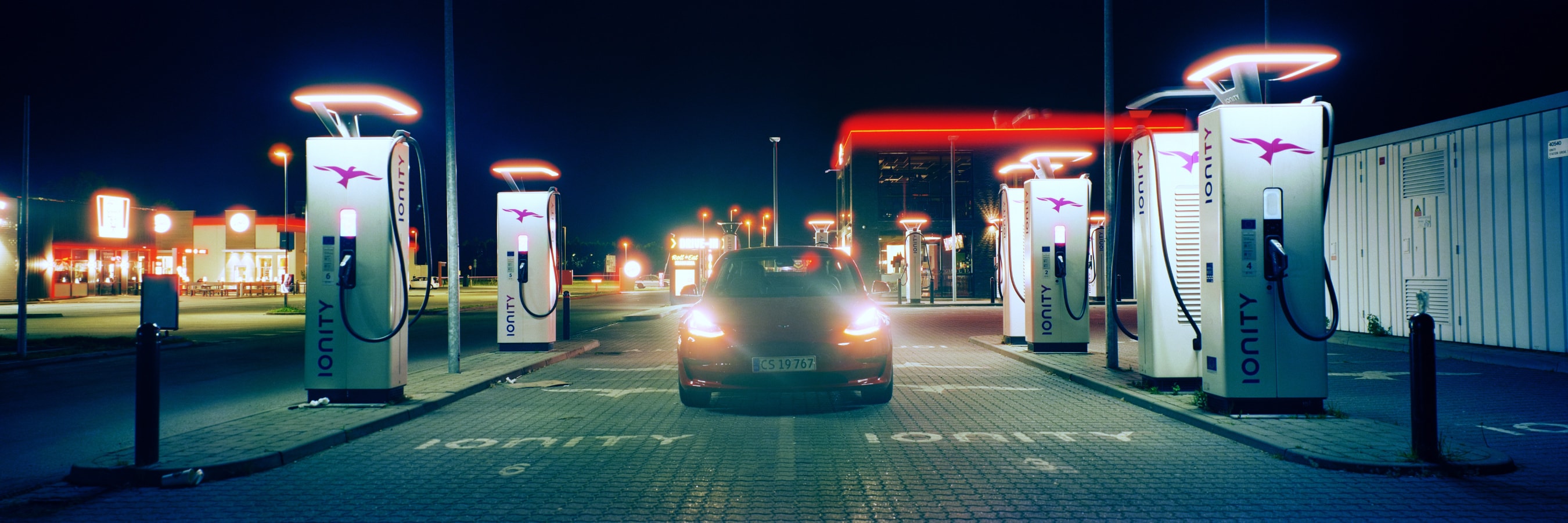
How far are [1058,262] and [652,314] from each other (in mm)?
14619

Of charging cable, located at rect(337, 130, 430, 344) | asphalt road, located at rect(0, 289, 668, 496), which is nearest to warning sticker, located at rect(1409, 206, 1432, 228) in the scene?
charging cable, located at rect(337, 130, 430, 344)

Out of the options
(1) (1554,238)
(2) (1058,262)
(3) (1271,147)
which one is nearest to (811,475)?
(3) (1271,147)

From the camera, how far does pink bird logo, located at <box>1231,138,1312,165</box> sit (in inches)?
281

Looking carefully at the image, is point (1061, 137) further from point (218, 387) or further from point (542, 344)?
point (218, 387)

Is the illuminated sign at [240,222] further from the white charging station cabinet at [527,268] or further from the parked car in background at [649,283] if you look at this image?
the white charging station cabinet at [527,268]

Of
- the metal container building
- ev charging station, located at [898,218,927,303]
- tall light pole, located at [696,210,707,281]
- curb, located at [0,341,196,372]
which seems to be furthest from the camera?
ev charging station, located at [898,218,927,303]

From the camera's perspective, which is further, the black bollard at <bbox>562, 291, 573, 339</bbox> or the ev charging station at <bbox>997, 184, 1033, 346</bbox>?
the black bollard at <bbox>562, 291, 573, 339</bbox>

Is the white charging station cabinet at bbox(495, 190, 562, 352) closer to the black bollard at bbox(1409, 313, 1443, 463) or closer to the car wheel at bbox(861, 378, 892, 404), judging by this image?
the car wheel at bbox(861, 378, 892, 404)

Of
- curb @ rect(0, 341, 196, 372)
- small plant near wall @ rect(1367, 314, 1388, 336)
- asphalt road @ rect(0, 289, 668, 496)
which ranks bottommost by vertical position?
asphalt road @ rect(0, 289, 668, 496)

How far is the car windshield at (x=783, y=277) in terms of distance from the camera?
861 cm

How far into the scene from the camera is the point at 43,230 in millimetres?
44375

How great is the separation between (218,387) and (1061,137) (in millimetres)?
39226

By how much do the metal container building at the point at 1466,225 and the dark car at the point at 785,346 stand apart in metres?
7.05

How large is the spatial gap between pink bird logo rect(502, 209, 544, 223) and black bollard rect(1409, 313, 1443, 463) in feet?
38.5
